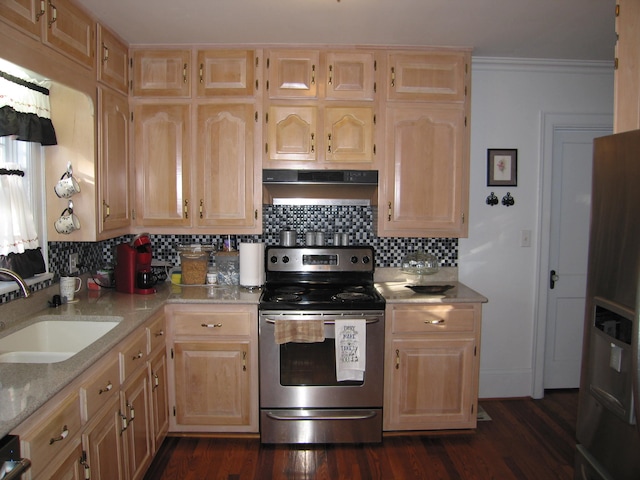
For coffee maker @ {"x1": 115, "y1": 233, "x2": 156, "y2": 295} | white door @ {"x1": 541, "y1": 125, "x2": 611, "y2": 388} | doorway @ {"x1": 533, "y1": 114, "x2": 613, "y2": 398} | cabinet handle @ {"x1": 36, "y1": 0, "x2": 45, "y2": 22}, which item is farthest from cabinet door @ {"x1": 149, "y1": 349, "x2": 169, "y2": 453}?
white door @ {"x1": 541, "y1": 125, "x2": 611, "y2": 388}

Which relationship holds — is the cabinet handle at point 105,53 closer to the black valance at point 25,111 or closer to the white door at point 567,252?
the black valance at point 25,111

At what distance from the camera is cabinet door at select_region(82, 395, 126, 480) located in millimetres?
1600

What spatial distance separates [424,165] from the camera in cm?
278

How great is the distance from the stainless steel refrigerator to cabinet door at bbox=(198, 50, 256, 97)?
1992 mm

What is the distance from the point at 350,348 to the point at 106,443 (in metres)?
1.26

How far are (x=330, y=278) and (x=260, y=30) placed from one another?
1.55 metres

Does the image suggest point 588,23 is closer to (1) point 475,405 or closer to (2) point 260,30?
(2) point 260,30

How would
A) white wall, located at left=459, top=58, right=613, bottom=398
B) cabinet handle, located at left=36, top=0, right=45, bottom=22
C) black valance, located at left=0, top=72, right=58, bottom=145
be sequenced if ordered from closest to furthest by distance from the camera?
cabinet handle, located at left=36, top=0, right=45, bottom=22, black valance, located at left=0, top=72, right=58, bottom=145, white wall, located at left=459, top=58, right=613, bottom=398

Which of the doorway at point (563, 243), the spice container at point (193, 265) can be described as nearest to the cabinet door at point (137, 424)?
the spice container at point (193, 265)

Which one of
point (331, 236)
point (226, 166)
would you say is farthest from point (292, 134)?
point (331, 236)

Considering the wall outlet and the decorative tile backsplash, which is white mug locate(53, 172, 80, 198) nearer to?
the wall outlet

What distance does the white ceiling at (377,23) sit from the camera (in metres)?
2.18

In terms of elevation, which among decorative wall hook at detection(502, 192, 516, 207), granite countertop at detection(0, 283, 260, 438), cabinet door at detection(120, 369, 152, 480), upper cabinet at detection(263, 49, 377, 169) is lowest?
cabinet door at detection(120, 369, 152, 480)

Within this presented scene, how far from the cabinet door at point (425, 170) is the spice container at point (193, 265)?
3.88 ft
